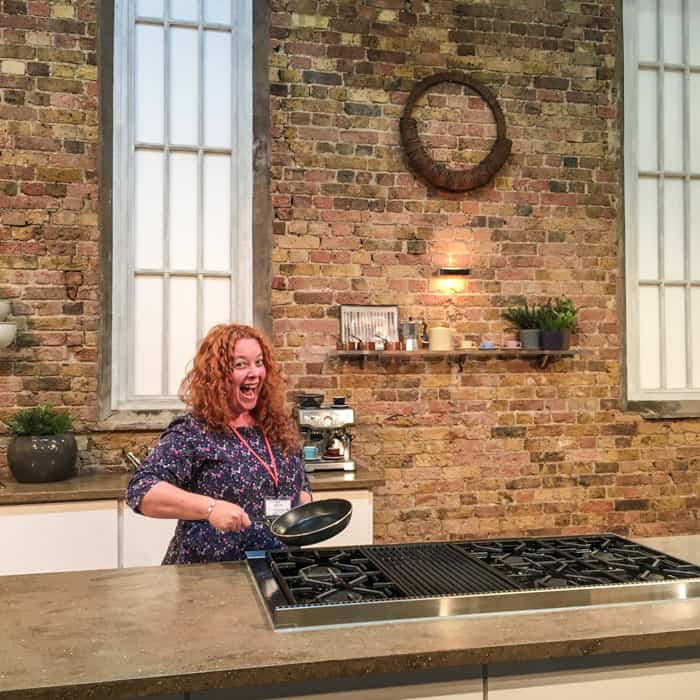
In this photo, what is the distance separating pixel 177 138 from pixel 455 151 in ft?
5.26

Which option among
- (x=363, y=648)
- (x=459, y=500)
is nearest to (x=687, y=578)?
(x=363, y=648)

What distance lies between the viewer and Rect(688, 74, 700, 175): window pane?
4.97 meters

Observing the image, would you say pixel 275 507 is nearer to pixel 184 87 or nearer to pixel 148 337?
pixel 148 337

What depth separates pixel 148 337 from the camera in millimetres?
4242

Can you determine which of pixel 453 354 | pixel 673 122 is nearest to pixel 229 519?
pixel 453 354

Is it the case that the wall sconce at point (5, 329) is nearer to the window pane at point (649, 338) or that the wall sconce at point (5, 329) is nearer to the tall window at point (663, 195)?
the tall window at point (663, 195)

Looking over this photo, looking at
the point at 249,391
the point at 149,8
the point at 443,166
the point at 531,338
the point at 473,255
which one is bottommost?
the point at 249,391

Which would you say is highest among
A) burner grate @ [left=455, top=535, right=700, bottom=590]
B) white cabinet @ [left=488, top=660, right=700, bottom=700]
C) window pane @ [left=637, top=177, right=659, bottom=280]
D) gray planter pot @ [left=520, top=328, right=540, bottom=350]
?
window pane @ [left=637, top=177, right=659, bottom=280]

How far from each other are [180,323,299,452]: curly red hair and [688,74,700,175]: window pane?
3.63 m

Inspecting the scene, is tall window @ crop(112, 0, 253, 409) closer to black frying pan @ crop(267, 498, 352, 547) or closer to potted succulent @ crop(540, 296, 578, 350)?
potted succulent @ crop(540, 296, 578, 350)

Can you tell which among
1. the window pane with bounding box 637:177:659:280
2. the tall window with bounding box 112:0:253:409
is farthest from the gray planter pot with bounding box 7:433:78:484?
the window pane with bounding box 637:177:659:280

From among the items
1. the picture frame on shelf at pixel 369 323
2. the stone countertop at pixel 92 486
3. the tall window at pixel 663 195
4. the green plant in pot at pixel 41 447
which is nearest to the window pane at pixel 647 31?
the tall window at pixel 663 195

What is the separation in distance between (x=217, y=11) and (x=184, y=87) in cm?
48

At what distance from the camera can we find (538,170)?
15.3 feet
